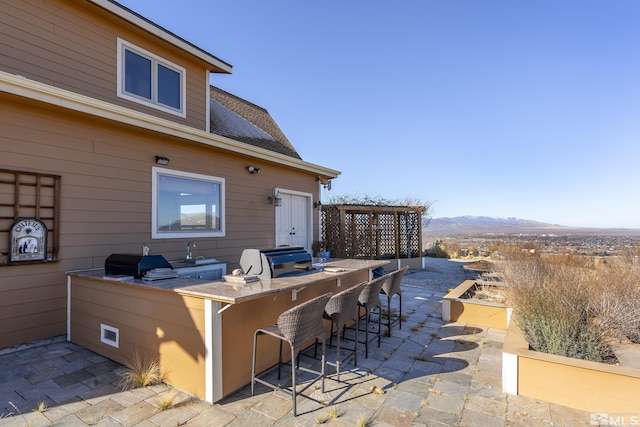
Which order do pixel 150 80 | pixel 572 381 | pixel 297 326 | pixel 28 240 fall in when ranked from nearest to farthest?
pixel 297 326 → pixel 572 381 → pixel 28 240 → pixel 150 80

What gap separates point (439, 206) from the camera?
1359cm

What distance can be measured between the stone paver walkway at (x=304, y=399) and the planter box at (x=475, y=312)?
1.15m

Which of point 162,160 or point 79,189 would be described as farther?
point 162,160

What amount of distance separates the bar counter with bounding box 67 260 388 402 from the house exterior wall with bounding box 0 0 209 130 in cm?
275

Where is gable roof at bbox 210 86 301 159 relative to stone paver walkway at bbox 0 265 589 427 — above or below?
above

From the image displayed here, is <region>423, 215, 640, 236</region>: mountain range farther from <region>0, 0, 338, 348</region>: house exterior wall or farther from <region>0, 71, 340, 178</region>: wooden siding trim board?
<region>0, 0, 338, 348</region>: house exterior wall

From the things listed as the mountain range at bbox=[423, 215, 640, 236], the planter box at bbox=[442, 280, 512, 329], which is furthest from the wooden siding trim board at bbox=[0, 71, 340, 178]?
the mountain range at bbox=[423, 215, 640, 236]

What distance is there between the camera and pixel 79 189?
3.89 meters

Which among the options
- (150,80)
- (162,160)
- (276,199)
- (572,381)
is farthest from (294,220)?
(572,381)

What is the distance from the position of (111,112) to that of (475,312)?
580 centimetres

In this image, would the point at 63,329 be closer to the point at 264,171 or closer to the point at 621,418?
the point at 264,171

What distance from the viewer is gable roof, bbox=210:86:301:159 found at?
6.98 meters

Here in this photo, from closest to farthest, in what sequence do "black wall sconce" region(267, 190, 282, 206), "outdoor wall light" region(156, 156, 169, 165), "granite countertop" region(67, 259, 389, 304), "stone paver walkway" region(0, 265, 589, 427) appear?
"stone paver walkway" region(0, 265, 589, 427) → "granite countertop" region(67, 259, 389, 304) → "outdoor wall light" region(156, 156, 169, 165) → "black wall sconce" region(267, 190, 282, 206)

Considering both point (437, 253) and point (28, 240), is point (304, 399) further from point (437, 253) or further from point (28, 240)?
point (437, 253)
